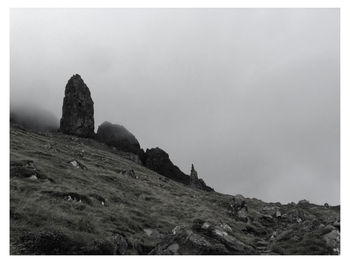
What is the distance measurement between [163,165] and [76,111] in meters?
43.3

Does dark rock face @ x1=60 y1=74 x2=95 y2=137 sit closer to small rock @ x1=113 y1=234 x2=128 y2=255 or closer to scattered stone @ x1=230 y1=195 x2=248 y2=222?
scattered stone @ x1=230 y1=195 x2=248 y2=222

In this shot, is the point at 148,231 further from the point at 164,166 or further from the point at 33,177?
the point at 164,166

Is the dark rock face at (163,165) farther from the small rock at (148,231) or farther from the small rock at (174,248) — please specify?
the small rock at (174,248)

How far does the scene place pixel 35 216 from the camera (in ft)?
49.8

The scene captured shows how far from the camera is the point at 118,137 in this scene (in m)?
138

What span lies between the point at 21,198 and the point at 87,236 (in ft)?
19.1

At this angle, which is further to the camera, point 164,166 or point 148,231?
point 164,166

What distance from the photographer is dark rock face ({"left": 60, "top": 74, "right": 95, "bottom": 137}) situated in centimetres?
12812

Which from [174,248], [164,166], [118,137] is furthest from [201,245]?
[118,137]

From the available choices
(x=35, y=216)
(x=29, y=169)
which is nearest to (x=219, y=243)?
(x=35, y=216)

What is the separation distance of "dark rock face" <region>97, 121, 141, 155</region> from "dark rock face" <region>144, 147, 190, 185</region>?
7.82 m

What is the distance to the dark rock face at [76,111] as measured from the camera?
Answer: 128 metres

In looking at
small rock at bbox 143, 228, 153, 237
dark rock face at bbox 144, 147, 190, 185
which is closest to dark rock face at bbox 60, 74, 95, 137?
dark rock face at bbox 144, 147, 190, 185

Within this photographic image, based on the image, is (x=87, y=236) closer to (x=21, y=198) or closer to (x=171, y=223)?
(x=21, y=198)
